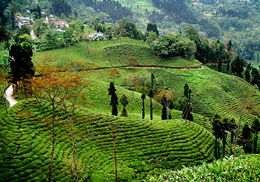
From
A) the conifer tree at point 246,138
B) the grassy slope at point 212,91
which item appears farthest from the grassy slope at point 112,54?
the conifer tree at point 246,138

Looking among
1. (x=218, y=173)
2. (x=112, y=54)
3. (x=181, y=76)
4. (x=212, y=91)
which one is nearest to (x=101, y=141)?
(x=218, y=173)

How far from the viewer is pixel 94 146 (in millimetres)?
30500

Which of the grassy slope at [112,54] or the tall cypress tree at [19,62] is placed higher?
the tall cypress tree at [19,62]

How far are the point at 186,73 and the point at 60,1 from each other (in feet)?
405

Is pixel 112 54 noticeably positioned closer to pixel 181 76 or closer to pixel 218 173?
pixel 181 76

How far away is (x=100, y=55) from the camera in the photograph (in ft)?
280

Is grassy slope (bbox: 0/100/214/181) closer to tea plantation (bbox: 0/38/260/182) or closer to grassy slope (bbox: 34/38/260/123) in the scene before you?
tea plantation (bbox: 0/38/260/182)

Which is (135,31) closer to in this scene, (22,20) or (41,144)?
(22,20)

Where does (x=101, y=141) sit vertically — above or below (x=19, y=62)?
below

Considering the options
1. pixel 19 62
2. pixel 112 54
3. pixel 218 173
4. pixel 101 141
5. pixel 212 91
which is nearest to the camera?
pixel 218 173

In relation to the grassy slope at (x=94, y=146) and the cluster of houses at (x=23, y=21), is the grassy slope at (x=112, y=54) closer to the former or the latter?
the cluster of houses at (x=23, y=21)

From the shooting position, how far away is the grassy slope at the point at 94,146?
2312cm

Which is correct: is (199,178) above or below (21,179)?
above

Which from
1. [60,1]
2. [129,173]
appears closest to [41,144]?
[129,173]
